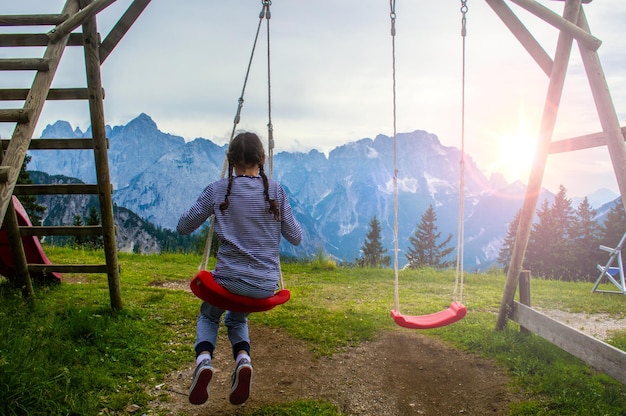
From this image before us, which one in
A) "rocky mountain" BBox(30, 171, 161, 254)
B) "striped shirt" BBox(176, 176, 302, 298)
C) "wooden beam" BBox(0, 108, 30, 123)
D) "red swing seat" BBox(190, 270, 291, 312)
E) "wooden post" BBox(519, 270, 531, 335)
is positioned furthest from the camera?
"rocky mountain" BBox(30, 171, 161, 254)

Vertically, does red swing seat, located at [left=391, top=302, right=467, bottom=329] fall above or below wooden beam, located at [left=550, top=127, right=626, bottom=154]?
below

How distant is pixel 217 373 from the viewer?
5.04 meters

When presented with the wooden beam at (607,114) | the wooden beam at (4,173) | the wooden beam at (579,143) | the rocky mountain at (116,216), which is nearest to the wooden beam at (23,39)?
the wooden beam at (4,173)

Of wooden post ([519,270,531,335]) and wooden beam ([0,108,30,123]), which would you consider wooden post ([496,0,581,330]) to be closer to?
wooden post ([519,270,531,335])

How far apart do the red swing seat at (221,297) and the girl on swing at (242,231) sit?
49 millimetres

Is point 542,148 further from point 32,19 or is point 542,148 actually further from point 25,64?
point 32,19

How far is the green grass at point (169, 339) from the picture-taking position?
4.01 metres

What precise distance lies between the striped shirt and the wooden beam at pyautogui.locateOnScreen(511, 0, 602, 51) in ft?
12.7

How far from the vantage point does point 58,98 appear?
531 centimetres

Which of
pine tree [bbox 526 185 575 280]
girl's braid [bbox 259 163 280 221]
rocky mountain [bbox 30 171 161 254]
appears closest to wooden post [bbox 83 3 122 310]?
girl's braid [bbox 259 163 280 221]

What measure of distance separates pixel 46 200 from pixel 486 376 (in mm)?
168027

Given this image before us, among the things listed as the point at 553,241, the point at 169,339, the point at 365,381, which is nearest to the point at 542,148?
the point at 365,381

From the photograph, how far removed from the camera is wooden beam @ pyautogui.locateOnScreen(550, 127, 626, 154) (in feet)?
16.3

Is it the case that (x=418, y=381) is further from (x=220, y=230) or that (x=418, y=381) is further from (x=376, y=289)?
(x=376, y=289)
